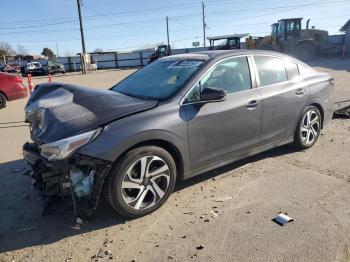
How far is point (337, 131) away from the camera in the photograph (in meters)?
6.89

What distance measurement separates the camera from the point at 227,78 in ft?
15.4

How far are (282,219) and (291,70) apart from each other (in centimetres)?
263

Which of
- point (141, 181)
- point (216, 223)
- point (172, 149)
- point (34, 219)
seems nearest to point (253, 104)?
point (172, 149)

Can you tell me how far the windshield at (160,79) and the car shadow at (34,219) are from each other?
120 cm

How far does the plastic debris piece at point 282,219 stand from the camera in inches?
144

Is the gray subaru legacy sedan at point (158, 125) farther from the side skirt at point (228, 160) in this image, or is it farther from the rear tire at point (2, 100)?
the rear tire at point (2, 100)

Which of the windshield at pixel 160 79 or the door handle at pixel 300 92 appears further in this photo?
the door handle at pixel 300 92

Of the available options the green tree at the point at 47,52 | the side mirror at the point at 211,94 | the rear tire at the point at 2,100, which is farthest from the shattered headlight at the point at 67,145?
the green tree at the point at 47,52

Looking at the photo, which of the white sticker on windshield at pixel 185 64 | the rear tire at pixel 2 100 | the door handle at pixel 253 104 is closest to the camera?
the white sticker on windshield at pixel 185 64

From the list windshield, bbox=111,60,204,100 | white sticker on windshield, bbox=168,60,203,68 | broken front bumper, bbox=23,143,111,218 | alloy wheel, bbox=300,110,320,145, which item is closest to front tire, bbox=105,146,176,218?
broken front bumper, bbox=23,143,111,218

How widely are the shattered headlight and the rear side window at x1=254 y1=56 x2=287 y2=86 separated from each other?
2.54 metres

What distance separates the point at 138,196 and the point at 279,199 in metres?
1.59

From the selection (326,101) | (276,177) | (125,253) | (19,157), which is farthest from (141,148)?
(326,101)

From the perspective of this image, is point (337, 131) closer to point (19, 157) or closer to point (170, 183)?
point (170, 183)
